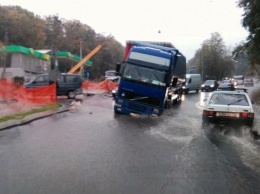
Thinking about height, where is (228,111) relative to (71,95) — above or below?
above

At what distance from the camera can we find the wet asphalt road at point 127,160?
266 inches

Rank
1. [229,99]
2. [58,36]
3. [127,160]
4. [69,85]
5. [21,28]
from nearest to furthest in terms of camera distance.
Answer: [127,160]
[229,99]
[69,85]
[21,28]
[58,36]

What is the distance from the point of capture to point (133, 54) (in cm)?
1898

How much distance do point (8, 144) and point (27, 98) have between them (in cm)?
1221

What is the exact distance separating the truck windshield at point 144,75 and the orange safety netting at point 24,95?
6.64 m

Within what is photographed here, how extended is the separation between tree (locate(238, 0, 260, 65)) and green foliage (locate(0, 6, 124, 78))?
41.4 metres

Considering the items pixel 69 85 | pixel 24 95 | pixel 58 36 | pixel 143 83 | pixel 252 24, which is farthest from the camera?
pixel 58 36

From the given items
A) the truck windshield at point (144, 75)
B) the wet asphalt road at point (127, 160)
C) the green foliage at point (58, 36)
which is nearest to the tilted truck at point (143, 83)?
the truck windshield at point (144, 75)

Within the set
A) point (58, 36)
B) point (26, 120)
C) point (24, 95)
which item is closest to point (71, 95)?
point (24, 95)

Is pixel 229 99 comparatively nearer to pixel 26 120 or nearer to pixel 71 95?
pixel 26 120

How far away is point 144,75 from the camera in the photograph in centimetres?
1872

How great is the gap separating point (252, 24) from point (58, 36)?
71367mm

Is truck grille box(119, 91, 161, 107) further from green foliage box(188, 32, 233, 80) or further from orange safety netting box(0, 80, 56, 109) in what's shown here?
green foliage box(188, 32, 233, 80)

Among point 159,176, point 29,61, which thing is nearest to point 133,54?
point 159,176
